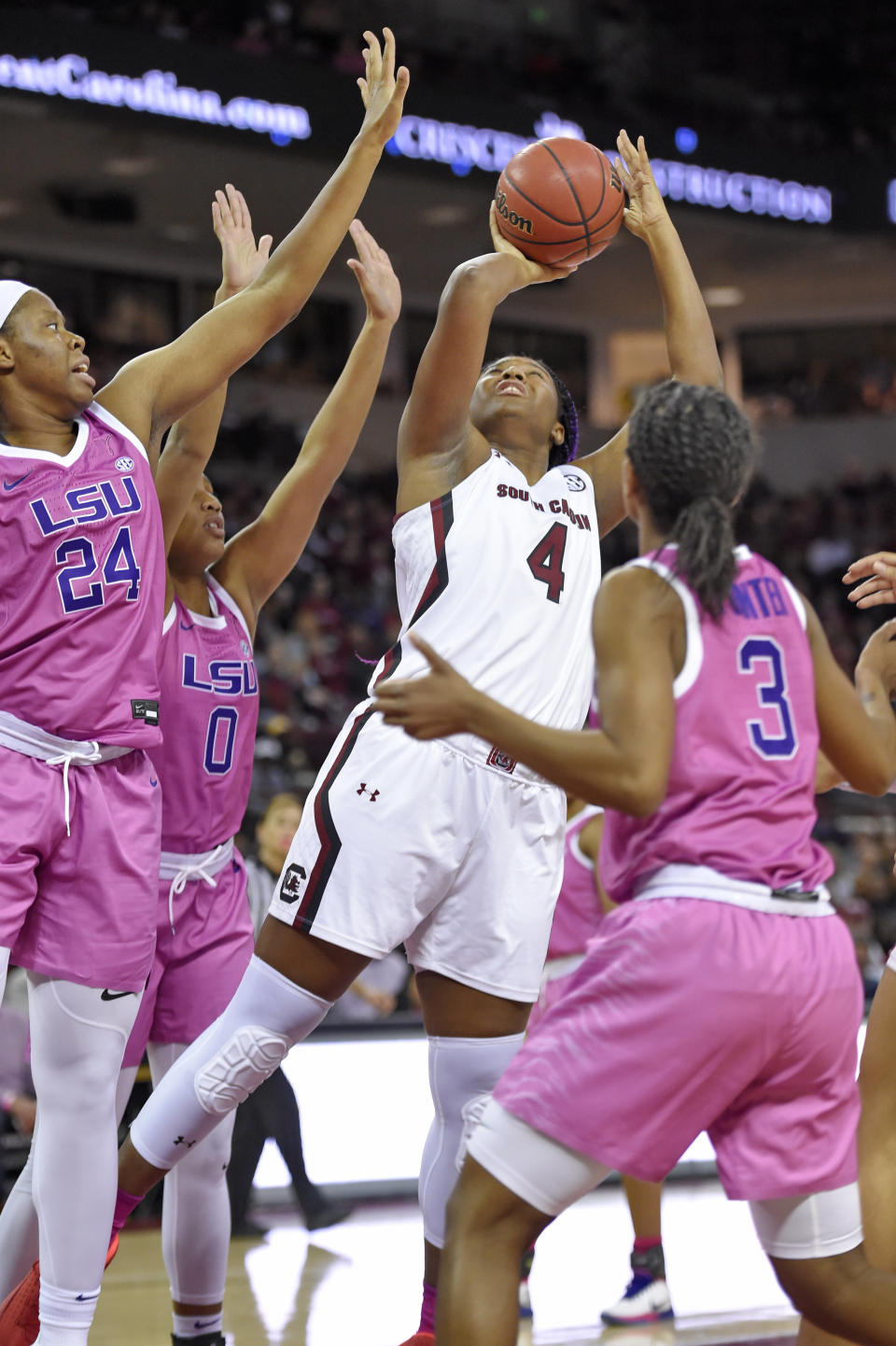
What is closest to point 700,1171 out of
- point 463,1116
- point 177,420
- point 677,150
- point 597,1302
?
point 597,1302

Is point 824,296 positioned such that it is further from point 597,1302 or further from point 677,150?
point 597,1302

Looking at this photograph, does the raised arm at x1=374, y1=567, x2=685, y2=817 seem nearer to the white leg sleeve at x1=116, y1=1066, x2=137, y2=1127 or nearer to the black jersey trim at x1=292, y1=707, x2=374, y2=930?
the black jersey trim at x1=292, y1=707, x2=374, y2=930

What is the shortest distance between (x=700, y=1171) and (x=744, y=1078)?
5.90 m

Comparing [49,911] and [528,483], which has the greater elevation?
[528,483]

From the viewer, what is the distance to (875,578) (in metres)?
3.48

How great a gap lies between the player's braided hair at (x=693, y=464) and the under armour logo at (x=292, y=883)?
119 cm

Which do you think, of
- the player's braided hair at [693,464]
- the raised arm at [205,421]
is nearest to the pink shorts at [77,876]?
the raised arm at [205,421]

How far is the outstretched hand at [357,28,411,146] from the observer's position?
3.64m

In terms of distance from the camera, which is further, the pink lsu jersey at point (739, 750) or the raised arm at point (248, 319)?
the raised arm at point (248, 319)

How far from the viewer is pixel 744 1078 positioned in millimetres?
2506

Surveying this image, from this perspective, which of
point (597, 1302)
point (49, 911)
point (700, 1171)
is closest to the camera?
point (49, 911)

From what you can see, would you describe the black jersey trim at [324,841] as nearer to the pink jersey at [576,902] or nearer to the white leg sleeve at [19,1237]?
the white leg sleeve at [19,1237]

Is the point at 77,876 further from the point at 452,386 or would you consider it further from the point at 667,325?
the point at 667,325

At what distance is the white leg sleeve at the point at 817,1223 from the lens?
2572 mm
